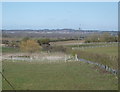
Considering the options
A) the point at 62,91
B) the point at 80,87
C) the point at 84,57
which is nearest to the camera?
the point at 62,91

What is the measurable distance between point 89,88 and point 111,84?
4.68 ft

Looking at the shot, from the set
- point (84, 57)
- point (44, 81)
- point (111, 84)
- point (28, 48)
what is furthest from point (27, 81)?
point (28, 48)

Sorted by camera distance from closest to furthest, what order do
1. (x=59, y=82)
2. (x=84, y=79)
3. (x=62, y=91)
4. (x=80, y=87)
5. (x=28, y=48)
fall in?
(x=62, y=91) < (x=80, y=87) < (x=59, y=82) < (x=84, y=79) < (x=28, y=48)

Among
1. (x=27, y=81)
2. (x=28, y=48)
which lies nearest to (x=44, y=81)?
(x=27, y=81)

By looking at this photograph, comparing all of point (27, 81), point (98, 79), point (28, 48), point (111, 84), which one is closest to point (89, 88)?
point (111, 84)

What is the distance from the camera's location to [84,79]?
1576 cm

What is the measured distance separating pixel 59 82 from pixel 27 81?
1.88 metres

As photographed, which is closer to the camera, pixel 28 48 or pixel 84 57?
pixel 84 57

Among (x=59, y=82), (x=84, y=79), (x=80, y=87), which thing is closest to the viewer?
(x=80, y=87)

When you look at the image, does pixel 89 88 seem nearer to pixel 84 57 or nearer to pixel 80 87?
pixel 80 87

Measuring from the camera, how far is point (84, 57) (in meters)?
30.5

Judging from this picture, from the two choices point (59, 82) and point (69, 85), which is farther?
point (59, 82)

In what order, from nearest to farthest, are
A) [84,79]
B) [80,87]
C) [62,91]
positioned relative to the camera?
[62,91] < [80,87] < [84,79]

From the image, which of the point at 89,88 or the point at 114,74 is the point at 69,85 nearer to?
the point at 89,88
